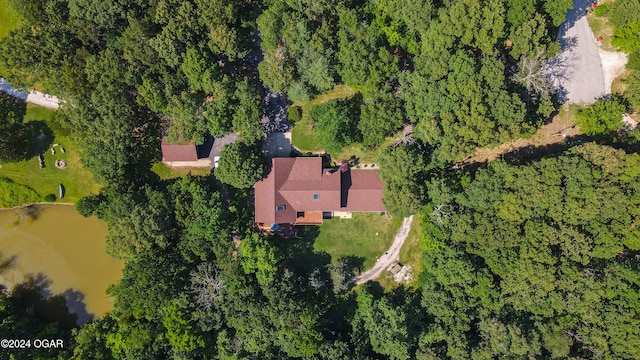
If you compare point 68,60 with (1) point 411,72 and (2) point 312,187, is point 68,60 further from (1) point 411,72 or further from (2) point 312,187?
(1) point 411,72

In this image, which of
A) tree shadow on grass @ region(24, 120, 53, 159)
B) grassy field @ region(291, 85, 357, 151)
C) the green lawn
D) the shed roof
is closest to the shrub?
grassy field @ region(291, 85, 357, 151)

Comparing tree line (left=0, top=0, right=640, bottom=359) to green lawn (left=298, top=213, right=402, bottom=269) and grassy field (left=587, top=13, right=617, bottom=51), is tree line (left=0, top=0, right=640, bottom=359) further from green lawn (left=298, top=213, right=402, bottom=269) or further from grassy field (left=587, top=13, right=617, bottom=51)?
grassy field (left=587, top=13, right=617, bottom=51)

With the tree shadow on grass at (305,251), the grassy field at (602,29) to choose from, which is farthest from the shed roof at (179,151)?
the grassy field at (602,29)

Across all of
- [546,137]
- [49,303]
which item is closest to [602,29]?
[546,137]

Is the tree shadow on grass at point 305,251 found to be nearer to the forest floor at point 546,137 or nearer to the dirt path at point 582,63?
the forest floor at point 546,137

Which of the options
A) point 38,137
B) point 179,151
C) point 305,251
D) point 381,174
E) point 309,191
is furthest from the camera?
point 38,137

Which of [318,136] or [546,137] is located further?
[318,136]

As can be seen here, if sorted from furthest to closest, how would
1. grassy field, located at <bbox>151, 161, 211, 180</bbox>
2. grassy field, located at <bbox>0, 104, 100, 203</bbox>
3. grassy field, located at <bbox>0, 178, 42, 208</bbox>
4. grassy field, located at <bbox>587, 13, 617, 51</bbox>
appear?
grassy field, located at <bbox>0, 104, 100, 203</bbox> → grassy field, located at <bbox>0, 178, 42, 208</bbox> → grassy field, located at <bbox>151, 161, 211, 180</bbox> → grassy field, located at <bbox>587, 13, 617, 51</bbox>

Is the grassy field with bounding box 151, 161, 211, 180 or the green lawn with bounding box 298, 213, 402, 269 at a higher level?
the grassy field with bounding box 151, 161, 211, 180

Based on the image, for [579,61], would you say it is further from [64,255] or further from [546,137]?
[64,255]
